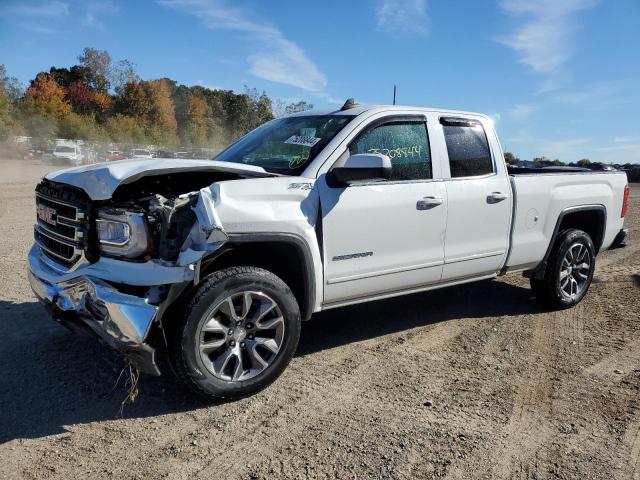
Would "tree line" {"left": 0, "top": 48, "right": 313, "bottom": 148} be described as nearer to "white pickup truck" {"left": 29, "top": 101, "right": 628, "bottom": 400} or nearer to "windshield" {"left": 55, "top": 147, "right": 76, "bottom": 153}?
"windshield" {"left": 55, "top": 147, "right": 76, "bottom": 153}

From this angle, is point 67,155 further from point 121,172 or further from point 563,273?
point 121,172

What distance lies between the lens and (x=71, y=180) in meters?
3.54

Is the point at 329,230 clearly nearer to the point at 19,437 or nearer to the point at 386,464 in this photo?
the point at 386,464

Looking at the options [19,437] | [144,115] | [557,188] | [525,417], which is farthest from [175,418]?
[144,115]

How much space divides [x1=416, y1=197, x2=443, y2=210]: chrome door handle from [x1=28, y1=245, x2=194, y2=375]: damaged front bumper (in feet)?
6.61

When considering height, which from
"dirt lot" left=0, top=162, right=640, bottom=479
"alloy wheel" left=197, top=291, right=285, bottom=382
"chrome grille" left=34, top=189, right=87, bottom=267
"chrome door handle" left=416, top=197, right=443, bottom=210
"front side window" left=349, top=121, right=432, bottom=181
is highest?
"front side window" left=349, top=121, right=432, bottom=181

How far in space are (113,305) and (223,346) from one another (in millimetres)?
773

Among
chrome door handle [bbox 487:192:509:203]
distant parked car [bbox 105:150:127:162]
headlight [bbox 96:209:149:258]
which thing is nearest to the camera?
headlight [bbox 96:209:149:258]

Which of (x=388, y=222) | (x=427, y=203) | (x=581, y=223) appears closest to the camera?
(x=388, y=222)

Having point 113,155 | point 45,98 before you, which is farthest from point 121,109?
point 113,155

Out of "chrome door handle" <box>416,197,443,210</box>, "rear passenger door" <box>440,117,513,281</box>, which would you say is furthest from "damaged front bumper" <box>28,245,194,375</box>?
"rear passenger door" <box>440,117,513,281</box>

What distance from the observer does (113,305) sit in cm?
303

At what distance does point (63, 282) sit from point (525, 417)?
3068 mm

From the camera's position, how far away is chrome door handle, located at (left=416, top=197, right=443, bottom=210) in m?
4.33
